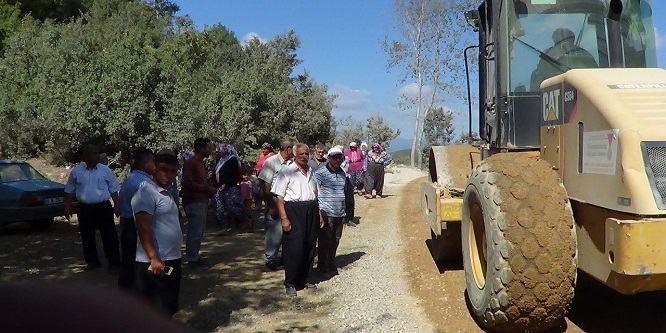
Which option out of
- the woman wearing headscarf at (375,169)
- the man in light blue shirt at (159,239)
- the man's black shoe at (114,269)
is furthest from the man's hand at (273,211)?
the woman wearing headscarf at (375,169)

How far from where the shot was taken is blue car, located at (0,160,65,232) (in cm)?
1135

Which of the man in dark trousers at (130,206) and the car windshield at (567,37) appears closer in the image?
the car windshield at (567,37)

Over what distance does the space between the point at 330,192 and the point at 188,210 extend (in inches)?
75.3

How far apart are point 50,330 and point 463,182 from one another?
650 centimetres

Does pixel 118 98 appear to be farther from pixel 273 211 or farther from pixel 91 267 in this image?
pixel 273 211

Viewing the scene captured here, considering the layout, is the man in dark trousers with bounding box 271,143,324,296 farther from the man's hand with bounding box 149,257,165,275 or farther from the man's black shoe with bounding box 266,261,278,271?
the man's hand with bounding box 149,257,165,275

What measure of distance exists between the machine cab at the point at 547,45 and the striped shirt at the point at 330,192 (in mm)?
2555

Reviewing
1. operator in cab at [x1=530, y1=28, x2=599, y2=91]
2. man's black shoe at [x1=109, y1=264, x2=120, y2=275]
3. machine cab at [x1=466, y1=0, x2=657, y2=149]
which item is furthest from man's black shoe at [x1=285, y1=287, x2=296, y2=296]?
operator in cab at [x1=530, y1=28, x2=599, y2=91]

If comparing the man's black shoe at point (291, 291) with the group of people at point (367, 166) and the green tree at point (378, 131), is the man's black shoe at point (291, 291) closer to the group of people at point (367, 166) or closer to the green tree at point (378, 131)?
the group of people at point (367, 166)

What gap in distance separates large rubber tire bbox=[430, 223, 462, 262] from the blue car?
25.4ft

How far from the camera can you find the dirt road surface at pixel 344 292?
5.50 metres

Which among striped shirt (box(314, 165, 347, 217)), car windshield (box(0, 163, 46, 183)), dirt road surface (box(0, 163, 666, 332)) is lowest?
dirt road surface (box(0, 163, 666, 332))

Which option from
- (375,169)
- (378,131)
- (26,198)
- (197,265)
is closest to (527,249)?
(197,265)

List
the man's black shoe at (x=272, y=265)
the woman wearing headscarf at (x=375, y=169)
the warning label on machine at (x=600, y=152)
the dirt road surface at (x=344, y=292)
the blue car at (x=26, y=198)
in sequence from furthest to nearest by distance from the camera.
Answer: the woman wearing headscarf at (x=375, y=169) → the blue car at (x=26, y=198) → the man's black shoe at (x=272, y=265) → the dirt road surface at (x=344, y=292) → the warning label on machine at (x=600, y=152)
